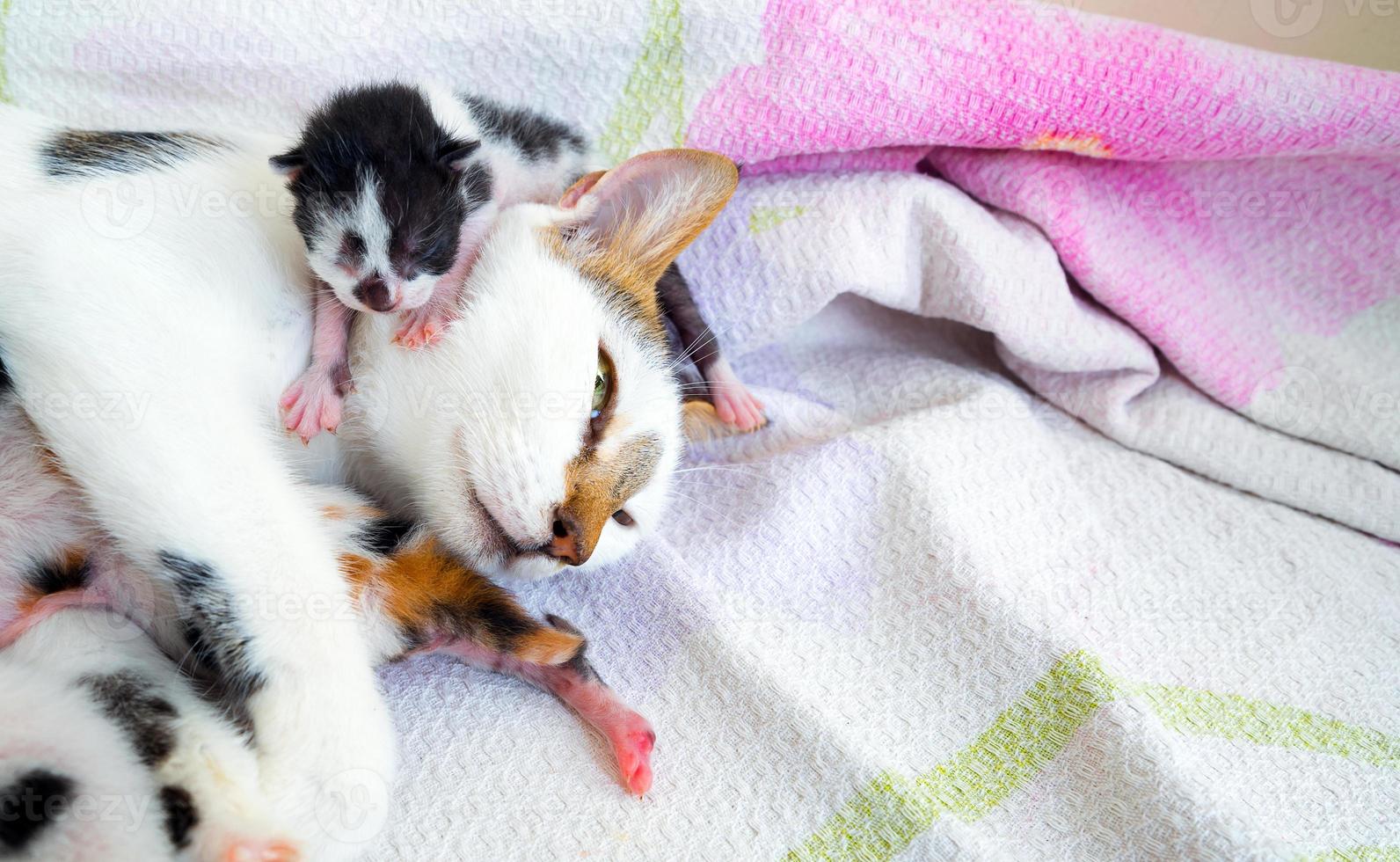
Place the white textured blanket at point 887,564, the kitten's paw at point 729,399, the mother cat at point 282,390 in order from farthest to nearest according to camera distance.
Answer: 1. the kitten's paw at point 729,399
2. the white textured blanket at point 887,564
3. the mother cat at point 282,390

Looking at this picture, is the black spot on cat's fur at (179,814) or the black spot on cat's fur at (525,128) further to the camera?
the black spot on cat's fur at (525,128)

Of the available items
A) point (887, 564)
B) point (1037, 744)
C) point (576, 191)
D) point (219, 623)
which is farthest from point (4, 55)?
point (1037, 744)

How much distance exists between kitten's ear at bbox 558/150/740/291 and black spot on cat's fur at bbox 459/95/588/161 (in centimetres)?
12

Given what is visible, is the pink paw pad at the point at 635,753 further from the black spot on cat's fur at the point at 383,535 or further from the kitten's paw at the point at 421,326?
the kitten's paw at the point at 421,326

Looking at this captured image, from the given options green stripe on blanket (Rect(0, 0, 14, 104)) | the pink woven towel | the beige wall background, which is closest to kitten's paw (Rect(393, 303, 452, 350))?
the pink woven towel

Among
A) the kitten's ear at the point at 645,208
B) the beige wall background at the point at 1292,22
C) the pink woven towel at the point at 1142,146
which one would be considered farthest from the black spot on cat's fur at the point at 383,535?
the beige wall background at the point at 1292,22

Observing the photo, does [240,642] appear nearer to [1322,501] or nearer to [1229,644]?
[1229,644]

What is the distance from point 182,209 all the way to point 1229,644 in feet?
4.29

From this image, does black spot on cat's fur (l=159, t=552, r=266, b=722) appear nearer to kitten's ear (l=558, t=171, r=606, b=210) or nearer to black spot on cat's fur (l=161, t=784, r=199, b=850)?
black spot on cat's fur (l=161, t=784, r=199, b=850)

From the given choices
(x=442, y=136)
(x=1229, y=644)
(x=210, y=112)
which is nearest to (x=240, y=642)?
(x=442, y=136)

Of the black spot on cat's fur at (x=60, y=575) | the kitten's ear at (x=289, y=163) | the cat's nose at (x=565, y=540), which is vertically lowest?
the black spot on cat's fur at (x=60, y=575)

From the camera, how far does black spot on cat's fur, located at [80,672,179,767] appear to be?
2.58 ft

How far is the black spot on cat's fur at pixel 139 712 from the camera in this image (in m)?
0.79

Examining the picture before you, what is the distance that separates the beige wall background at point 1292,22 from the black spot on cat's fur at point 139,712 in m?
1.66
